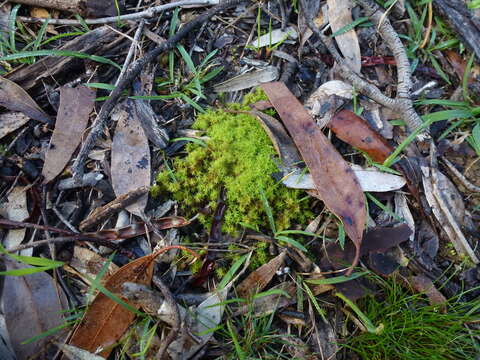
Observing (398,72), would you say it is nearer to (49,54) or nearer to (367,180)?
(367,180)

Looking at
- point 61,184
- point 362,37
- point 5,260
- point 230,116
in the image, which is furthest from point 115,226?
point 362,37

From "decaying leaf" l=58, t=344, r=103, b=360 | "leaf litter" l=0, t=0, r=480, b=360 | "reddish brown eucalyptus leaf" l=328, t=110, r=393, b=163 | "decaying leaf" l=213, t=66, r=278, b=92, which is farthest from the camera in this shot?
"decaying leaf" l=213, t=66, r=278, b=92

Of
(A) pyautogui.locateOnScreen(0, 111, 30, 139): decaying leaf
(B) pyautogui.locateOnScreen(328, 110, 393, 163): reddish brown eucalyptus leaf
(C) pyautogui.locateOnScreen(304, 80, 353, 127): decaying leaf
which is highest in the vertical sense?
(A) pyautogui.locateOnScreen(0, 111, 30, 139): decaying leaf

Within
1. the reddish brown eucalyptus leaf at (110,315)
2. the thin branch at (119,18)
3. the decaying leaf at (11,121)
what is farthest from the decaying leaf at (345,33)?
the decaying leaf at (11,121)

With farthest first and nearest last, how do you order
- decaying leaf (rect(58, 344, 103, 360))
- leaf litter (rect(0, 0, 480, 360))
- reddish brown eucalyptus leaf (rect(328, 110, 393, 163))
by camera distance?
reddish brown eucalyptus leaf (rect(328, 110, 393, 163)) < leaf litter (rect(0, 0, 480, 360)) < decaying leaf (rect(58, 344, 103, 360))

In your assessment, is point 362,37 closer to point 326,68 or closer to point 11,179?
point 326,68

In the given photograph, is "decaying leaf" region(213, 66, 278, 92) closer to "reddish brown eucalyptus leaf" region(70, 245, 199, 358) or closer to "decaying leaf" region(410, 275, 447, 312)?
"reddish brown eucalyptus leaf" region(70, 245, 199, 358)

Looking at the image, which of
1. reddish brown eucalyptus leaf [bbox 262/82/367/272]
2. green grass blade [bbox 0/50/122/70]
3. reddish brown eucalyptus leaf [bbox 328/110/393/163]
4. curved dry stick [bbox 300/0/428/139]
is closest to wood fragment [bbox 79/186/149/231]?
green grass blade [bbox 0/50/122/70]
